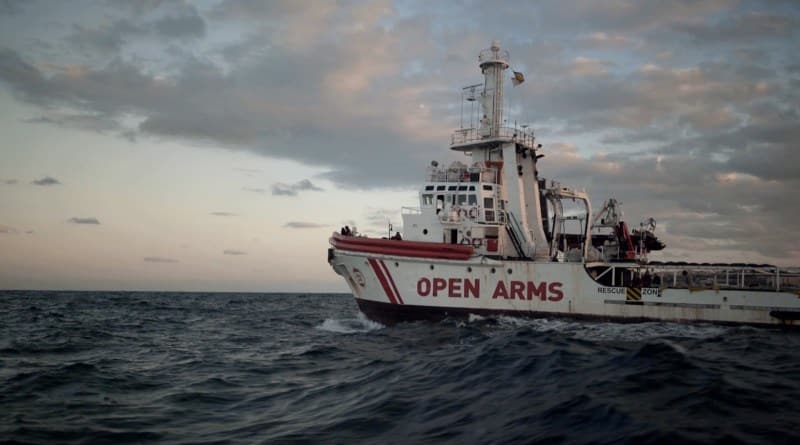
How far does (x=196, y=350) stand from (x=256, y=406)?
8882 millimetres

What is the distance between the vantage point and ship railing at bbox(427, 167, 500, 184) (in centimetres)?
2577

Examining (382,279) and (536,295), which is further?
(382,279)

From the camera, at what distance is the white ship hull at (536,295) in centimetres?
2153

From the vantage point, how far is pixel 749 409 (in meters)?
8.19

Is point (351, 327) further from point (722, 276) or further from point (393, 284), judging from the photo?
point (722, 276)

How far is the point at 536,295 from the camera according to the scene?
22484mm

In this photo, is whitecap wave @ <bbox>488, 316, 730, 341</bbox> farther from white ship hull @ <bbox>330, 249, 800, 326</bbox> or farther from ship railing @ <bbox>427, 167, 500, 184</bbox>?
ship railing @ <bbox>427, 167, 500, 184</bbox>

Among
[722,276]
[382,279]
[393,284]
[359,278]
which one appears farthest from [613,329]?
[359,278]

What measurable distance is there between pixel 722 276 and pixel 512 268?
9148mm

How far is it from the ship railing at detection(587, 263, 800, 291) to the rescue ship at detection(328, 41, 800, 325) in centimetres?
5

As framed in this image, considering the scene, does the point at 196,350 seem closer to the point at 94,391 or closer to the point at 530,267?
the point at 94,391

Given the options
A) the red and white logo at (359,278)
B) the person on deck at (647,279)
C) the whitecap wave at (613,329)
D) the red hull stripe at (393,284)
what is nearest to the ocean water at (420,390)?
the whitecap wave at (613,329)

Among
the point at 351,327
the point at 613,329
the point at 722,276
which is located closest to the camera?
the point at 613,329

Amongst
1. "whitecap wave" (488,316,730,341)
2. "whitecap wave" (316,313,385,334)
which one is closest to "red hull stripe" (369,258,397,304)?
"whitecap wave" (316,313,385,334)
